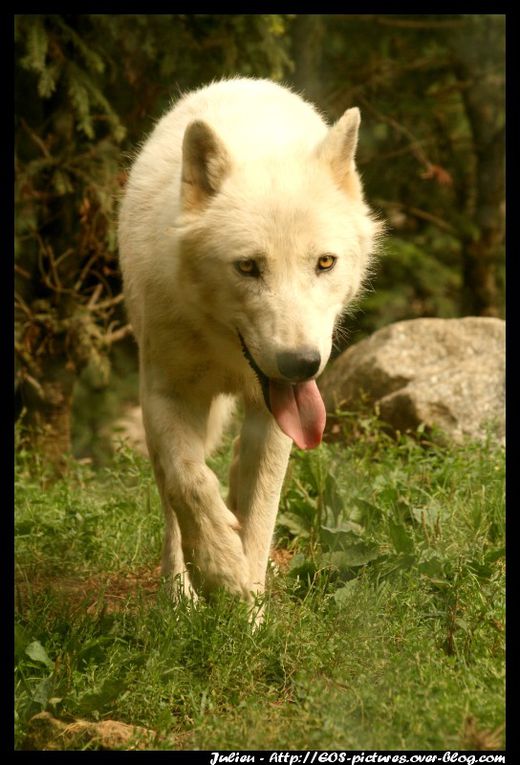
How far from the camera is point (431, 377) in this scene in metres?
7.54

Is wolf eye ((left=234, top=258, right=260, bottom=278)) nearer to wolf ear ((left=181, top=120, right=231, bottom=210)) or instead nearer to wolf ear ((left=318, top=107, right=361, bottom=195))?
wolf ear ((left=181, top=120, right=231, bottom=210))

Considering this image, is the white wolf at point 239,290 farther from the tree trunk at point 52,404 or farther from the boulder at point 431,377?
the tree trunk at point 52,404

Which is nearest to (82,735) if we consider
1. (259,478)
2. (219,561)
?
(219,561)

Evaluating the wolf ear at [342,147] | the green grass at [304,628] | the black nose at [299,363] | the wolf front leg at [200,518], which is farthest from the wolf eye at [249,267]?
the green grass at [304,628]

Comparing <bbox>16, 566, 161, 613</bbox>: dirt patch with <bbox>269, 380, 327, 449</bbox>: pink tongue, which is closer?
<bbox>269, 380, 327, 449</bbox>: pink tongue

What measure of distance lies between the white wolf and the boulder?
7.84 feet

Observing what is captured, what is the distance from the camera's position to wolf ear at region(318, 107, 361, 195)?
14.7 feet

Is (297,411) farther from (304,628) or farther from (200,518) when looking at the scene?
(304,628)

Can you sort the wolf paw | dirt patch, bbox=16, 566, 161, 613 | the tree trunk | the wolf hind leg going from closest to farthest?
the wolf paw, dirt patch, bbox=16, 566, 161, 613, the wolf hind leg, the tree trunk

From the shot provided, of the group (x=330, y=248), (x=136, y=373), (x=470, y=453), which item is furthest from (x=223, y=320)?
(x=136, y=373)

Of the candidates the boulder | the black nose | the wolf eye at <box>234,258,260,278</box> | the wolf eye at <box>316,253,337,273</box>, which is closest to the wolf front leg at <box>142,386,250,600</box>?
Answer: the black nose

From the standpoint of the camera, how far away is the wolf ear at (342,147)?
4492 mm

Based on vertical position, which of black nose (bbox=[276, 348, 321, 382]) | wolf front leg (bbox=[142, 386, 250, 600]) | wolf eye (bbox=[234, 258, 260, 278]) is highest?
wolf eye (bbox=[234, 258, 260, 278])

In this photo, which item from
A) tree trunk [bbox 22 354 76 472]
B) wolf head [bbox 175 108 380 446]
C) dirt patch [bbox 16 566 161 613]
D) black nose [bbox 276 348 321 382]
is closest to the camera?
black nose [bbox 276 348 321 382]
